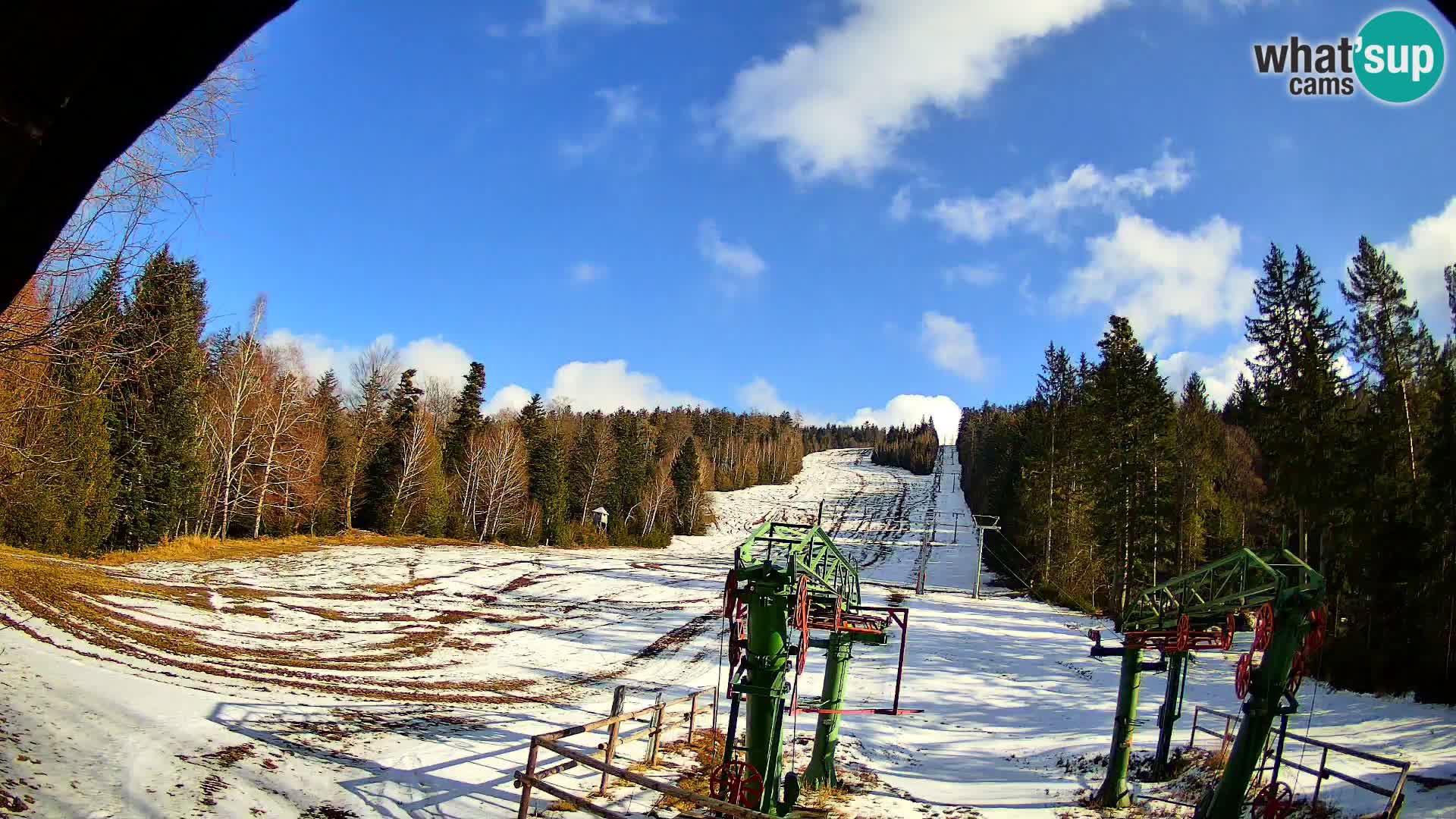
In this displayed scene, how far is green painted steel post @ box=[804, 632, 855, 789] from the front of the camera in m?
16.0

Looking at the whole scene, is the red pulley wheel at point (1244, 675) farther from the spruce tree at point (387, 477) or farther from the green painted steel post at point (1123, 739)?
the spruce tree at point (387, 477)

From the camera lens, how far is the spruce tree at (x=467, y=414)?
225 feet

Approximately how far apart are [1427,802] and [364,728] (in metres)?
21.5

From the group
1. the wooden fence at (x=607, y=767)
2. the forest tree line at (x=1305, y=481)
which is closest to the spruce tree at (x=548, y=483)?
the forest tree line at (x=1305, y=481)

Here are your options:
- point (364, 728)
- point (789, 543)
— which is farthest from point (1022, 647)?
point (364, 728)

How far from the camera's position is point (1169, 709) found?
16.0 m

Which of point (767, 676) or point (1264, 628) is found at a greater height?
point (1264, 628)

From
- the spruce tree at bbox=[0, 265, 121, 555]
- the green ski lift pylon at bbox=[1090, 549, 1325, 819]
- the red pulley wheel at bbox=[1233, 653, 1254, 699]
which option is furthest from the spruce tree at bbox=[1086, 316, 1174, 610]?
the spruce tree at bbox=[0, 265, 121, 555]

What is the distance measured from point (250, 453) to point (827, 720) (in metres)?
41.2

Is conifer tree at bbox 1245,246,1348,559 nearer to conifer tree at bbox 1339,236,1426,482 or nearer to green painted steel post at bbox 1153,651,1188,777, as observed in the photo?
conifer tree at bbox 1339,236,1426,482

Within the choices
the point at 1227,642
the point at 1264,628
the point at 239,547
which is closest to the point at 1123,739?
the point at 1227,642

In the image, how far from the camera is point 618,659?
88.9 ft

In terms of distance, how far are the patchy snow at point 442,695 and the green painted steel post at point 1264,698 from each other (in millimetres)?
4186

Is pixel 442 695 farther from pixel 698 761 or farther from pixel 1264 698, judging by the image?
pixel 1264 698
